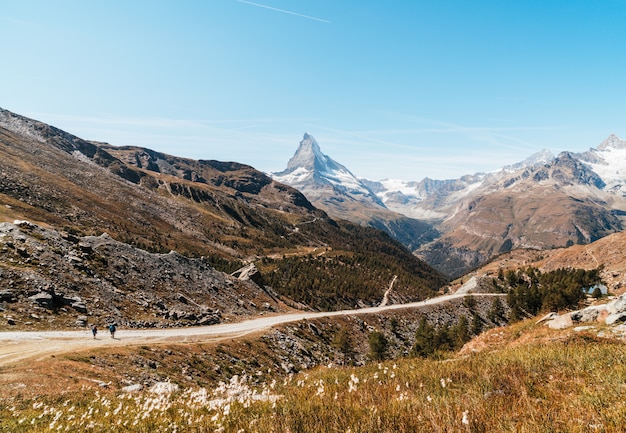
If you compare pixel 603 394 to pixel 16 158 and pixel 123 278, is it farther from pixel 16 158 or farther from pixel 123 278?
pixel 16 158

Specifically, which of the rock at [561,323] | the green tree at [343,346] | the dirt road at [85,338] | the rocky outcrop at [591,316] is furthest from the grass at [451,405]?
the green tree at [343,346]

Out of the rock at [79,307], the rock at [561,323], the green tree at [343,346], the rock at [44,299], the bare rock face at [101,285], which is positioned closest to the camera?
the rock at [561,323]

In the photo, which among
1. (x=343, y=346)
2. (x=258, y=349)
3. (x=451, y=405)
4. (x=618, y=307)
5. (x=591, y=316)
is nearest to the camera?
(x=451, y=405)

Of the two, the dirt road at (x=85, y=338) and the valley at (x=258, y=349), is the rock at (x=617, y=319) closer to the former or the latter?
the valley at (x=258, y=349)

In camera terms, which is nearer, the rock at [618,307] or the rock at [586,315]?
the rock at [618,307]

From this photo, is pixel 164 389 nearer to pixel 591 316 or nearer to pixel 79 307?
pixel 591 316

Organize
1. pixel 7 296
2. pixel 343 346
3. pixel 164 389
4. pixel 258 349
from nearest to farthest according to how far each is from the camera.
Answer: pixel 164 389, pixel 7 296, pixel 258 349, pixel 343 346

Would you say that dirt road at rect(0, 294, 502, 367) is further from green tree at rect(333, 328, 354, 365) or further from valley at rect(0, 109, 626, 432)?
green tree at rect(333, 328, 354, 365)

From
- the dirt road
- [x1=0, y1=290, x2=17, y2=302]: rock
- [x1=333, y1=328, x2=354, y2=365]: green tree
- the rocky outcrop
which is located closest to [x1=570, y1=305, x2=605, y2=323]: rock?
the rocky outcrop

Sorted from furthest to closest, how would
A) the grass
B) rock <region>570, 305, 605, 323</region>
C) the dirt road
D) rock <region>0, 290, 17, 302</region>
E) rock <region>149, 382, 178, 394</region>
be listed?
1. rock <region>0, 290, 17, 302</region>
2. the dirt road
3. rock <region>570, 305, 605, 323</region>
4. rock <region>149, 382, 178, 394</region>
5. the grass

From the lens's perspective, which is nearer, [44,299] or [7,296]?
[7,296]

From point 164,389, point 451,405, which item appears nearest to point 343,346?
point 164,389

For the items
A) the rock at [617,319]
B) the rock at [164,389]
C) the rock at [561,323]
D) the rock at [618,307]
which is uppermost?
the rock at [618,307]

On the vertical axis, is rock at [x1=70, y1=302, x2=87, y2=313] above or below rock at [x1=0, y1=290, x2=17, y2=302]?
below
